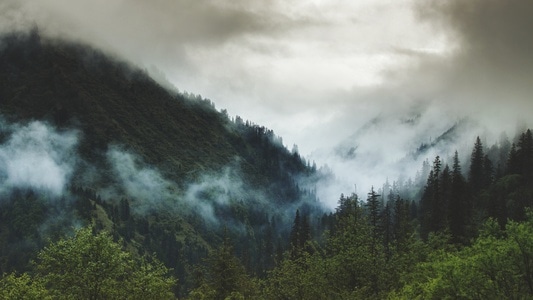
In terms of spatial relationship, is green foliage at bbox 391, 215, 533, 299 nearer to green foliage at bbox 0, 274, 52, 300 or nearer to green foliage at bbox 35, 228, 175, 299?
green foliage at bbox 35, 228, 175, 299

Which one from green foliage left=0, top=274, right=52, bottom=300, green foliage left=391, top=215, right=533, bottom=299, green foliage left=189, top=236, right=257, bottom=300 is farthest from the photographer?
green foliage left=189, top=236, right=257, bottom=300

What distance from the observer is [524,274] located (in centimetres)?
5312

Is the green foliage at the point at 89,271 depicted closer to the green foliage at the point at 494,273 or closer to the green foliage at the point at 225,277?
the green foliage at the point at 225,277

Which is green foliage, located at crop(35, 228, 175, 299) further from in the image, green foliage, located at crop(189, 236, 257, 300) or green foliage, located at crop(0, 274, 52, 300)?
green foliage, located at crop(189, 236, 257, 300)

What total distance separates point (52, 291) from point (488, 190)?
152569 mm

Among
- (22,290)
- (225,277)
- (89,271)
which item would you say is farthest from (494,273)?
(22,290)

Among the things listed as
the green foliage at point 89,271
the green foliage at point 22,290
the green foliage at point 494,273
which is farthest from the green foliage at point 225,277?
the green foliage at point 494,273

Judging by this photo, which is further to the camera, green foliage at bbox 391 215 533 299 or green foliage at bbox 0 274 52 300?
green foliage at bbox 391 215 533 299

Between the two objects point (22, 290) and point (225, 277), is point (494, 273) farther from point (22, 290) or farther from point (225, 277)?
point (22, 290)

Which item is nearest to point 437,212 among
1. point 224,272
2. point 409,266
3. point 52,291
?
point 409,266

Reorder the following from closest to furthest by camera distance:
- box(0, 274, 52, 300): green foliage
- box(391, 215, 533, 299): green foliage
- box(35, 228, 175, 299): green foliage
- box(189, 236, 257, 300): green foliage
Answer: box(0, 274, 52, 300): green foliage, box(391, 215, 533, 299): green foliage, box(35, 228, 175, 299): green foliage, box(189, 236, 257, 300): green foliage

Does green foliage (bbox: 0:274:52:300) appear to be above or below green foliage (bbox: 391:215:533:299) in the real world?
below

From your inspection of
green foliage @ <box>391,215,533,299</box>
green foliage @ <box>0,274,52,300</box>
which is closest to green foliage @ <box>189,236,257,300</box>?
green foliage @ <box>0,274,52,300</box>

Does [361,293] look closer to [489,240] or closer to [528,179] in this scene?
[489,240]
